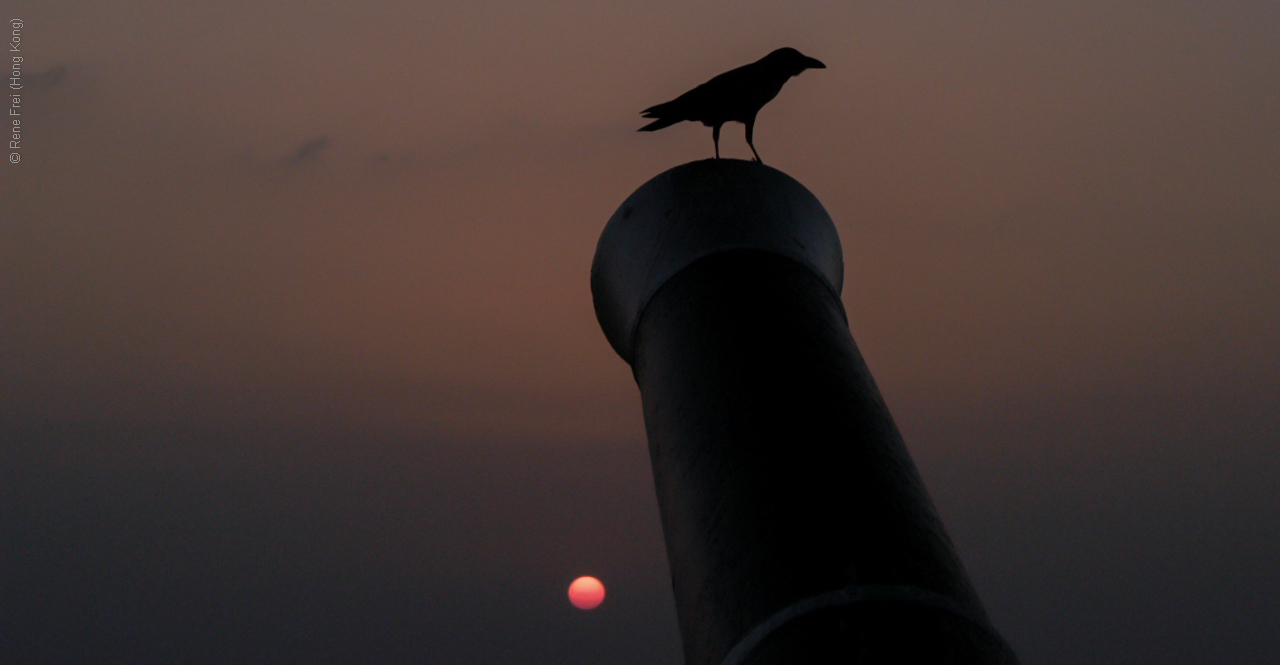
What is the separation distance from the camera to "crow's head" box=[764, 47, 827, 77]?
5.08 meters

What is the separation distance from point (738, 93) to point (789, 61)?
287mm

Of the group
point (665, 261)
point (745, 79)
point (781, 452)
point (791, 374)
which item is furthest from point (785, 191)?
point (745, 79)

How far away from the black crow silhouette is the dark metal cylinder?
4.93 ft

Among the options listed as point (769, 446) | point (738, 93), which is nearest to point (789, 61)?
point (738, 93)

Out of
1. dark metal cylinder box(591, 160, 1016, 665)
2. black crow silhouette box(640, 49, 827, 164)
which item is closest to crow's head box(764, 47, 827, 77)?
black crow silhouette box(640, 49, 827, 164)

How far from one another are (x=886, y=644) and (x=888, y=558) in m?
0.23

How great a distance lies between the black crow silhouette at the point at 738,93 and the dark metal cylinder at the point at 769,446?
1503 mm

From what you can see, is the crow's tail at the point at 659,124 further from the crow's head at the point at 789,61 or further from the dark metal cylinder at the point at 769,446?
the dark metal cylinder at the point at 769,446

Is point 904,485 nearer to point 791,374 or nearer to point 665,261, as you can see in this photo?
point 791,374

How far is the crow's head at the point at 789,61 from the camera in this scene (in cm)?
508

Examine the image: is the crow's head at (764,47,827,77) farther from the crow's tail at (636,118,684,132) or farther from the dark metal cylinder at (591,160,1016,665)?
the dark metal cylinder at (591,160,1016,665)

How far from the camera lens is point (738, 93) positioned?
5.08 meters

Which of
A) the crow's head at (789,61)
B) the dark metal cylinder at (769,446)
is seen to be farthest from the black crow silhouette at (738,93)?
the dark metal cylinder at (769,446)

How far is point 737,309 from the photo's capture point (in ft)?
9.78
